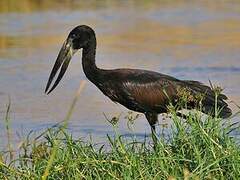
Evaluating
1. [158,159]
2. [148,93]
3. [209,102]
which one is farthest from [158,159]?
[148,93]

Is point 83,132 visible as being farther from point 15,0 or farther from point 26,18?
Answer: point 15,0

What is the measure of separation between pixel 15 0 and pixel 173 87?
48.7ft

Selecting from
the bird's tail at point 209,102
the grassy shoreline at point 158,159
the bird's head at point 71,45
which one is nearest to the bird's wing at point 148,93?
the bird's tail at point 209,102

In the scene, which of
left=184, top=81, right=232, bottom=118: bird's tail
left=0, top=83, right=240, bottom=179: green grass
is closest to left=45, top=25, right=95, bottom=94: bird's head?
left=184, top=81, right=232, bottom=118: bird's tail

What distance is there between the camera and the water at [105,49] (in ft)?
27.8

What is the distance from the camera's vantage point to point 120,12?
63.6 feet

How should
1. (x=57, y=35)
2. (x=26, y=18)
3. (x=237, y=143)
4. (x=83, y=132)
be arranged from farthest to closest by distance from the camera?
1. (x=26, y=18)
2. (x=57, y=35)
3. (x=83, y=132)
4. (x=237, y=143)

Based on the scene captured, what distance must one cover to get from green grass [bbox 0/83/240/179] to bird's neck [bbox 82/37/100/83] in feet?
5.79

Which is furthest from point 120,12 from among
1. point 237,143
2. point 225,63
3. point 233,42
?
point 237,143

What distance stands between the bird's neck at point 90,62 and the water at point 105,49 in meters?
0.52

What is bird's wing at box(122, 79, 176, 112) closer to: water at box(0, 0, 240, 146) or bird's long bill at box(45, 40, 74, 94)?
water at box(0, 0, 240, 146)

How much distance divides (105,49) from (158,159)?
8.40 metres

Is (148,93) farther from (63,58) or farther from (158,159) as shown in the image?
(158,159)

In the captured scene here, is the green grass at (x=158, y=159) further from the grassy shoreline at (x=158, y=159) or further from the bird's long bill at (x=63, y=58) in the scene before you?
the bird's long bill at (x=63, y=58)
